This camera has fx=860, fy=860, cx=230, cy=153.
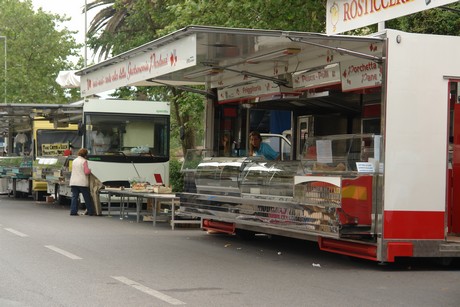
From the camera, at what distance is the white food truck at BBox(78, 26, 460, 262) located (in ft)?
36.9

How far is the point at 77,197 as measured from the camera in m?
21.3

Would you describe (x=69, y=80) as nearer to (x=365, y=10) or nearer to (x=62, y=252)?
(x=365, y=10)

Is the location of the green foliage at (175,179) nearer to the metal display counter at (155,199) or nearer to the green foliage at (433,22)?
the metal display counter at (155,199)

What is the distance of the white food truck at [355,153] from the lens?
1124 centimetres

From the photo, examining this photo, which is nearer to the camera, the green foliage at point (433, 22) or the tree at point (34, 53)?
the green foliage at point (433, 22)

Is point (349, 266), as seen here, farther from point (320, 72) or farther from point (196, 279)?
point (320, 72)

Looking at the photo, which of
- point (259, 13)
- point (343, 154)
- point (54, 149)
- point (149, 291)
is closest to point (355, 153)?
point (343, 154)

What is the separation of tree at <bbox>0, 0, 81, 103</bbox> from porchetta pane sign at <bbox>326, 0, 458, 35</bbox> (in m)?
35.5

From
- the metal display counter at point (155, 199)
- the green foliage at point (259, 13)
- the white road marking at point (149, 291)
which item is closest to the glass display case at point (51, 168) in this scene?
the metal display counter at point (155, 199)

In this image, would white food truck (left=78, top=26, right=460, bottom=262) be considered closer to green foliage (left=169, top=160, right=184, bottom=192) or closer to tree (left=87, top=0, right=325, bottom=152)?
tree (left=87, top=0, right=325, bottom=152)

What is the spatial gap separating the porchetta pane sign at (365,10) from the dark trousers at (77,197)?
7.97 metres

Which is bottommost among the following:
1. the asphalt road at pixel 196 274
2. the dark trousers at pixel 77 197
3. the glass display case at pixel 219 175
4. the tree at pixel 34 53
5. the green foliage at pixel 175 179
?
the asphalt road at pixel 196 274

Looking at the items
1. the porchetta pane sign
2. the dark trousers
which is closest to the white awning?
the dark trousers

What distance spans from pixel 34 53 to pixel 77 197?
31586mm
